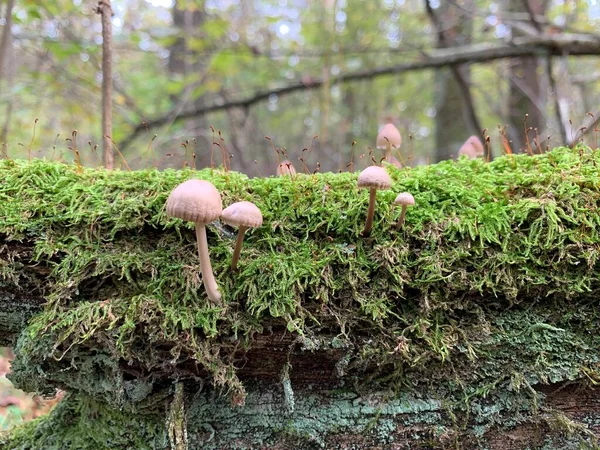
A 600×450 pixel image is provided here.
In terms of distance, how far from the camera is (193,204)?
1.47 metres

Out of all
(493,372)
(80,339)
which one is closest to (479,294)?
(493,372)

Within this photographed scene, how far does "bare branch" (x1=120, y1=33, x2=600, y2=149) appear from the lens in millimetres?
4898

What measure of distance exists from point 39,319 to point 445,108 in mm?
7293

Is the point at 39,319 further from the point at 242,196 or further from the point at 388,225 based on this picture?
the point at 388,225

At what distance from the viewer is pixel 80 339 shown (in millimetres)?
1637

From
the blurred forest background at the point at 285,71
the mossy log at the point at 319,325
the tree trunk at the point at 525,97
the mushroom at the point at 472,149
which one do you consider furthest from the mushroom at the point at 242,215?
the tree trunk at the point at 525,97

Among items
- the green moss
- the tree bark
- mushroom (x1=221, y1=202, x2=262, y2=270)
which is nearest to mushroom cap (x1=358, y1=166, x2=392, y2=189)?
mushroom (x1=221, y1=202, x2=262, y2=270)

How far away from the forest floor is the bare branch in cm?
274

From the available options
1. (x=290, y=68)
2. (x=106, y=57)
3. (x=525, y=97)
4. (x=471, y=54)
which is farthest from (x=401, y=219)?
(x=525, y=97)

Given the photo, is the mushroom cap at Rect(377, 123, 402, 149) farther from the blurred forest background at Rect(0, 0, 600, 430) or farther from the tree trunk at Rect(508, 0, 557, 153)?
the tree trunk at Rect(508, 0, 557, 153)

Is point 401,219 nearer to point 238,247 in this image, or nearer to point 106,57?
point 238,247

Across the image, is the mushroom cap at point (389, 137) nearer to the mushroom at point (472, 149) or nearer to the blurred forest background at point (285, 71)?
the blurred forest background at point (285, 71)

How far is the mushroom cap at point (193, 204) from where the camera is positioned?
4.80ft

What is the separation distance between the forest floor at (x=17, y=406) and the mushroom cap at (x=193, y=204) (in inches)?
104
